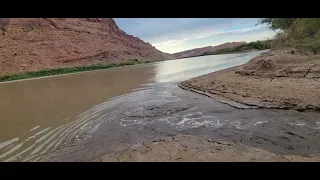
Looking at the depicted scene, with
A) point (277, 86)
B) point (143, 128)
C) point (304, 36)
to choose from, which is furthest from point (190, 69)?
point (143, 128)

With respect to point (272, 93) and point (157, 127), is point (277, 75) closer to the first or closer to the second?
point (272, 93)

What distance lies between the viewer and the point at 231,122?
536 cm

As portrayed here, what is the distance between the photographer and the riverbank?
619 centimetres

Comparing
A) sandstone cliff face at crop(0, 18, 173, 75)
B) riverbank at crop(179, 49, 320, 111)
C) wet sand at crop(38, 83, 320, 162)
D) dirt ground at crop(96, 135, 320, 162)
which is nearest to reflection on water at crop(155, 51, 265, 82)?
riverbank at crop(179, 49, 320, 111)

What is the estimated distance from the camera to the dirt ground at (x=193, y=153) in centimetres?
333

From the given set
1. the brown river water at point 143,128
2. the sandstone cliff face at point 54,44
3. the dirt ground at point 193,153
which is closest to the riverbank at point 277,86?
the brown river water at point 143,128

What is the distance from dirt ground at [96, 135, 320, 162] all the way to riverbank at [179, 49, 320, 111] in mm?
2729

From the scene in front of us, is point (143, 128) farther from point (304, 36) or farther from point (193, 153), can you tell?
point (304, 36)

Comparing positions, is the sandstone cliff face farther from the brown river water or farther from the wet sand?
the wet sand

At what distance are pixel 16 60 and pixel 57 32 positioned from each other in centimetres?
1155

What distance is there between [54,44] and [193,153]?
48.6 m

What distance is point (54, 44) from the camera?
46781 mm

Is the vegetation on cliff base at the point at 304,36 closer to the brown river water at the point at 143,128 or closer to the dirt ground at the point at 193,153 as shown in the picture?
the brown river water at the point at 143,128
